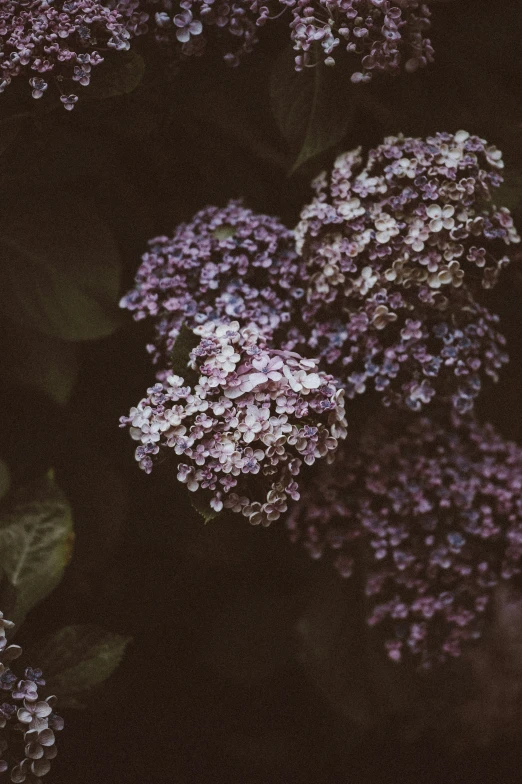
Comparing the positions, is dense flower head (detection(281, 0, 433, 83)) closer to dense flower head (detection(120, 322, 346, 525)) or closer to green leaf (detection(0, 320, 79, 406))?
dense flower head (detection(120, 322, 346, 525))

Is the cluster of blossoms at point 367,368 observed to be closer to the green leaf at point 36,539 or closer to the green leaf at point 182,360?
the green leaf at point 182,360

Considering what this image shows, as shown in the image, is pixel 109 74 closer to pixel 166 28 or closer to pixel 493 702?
pixel 166 28

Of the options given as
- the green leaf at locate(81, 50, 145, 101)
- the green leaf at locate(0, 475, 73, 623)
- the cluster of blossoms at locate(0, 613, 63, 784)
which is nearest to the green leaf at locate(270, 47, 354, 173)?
the green leaf at locate(81, 50, 145, 101)

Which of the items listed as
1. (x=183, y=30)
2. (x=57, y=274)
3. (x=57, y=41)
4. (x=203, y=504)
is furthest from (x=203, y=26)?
(x=203, y=504)

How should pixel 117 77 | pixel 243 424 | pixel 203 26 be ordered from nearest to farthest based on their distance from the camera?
pixel 243 424
pixel 117 77
pixel 203 26

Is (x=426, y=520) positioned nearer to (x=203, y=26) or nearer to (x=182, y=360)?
(x=182, y=360)

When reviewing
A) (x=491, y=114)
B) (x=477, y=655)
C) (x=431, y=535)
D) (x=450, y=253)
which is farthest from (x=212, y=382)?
(x=477, y=655)
